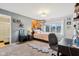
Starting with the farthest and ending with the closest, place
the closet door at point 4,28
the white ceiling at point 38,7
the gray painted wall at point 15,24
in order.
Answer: the closet door at point 4,28 → the gray painted wall at point 15,24 → the white ceiling at point 38,7

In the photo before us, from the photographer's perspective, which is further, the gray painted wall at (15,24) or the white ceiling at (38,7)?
the gray painted wall at (15,24)

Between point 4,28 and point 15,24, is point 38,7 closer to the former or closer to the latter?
point 15,24

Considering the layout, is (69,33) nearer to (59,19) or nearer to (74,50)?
(59,19)

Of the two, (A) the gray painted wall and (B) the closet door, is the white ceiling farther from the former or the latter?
(B) the closet door

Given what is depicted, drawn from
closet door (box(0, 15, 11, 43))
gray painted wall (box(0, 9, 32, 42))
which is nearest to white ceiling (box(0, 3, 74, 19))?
gray painted wall (box(0, 9, 32, 42))

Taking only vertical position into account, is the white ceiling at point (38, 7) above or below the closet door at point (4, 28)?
above

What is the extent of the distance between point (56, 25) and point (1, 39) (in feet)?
16.1

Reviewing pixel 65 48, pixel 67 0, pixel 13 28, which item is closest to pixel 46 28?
pixel 13 28

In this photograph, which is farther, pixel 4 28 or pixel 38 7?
pixel 4 28

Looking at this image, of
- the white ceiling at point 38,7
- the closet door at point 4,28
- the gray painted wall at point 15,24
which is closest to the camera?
the white ceiling at point 38,7

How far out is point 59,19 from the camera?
24.1 ft

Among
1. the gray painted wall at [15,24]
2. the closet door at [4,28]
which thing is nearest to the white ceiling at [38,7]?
the gray painted wall at [15,24]

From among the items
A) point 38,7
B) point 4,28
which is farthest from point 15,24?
point 38,7

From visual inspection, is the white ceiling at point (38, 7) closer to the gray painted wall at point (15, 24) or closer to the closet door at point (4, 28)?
the gray painted wall at point (15, 24)
